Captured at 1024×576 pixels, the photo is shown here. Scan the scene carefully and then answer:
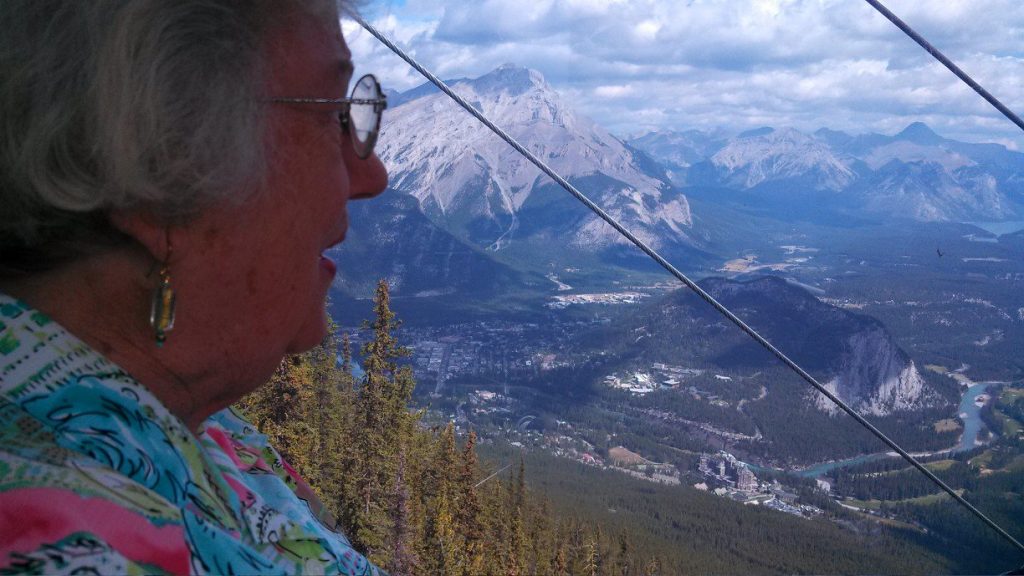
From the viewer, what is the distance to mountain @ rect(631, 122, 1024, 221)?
304 ft

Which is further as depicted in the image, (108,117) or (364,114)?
(364,114)

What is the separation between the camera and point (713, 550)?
91.4 feet

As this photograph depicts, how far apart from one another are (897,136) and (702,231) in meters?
86.7

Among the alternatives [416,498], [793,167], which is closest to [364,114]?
[416,498]

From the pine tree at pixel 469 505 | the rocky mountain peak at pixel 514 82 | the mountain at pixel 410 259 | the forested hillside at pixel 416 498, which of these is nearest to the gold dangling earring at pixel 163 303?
the forested hillside at pixel 416 498

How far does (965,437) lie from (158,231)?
38.1 m

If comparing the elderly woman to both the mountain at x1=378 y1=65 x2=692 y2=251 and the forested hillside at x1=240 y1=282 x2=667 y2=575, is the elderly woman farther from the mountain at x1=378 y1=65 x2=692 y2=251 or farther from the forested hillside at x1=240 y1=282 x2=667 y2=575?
the mountain at x1=378 y1=65 x2=692 y2=251

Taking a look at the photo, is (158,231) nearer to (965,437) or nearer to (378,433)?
(378,433)

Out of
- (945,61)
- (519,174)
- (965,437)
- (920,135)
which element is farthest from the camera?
(920,135)

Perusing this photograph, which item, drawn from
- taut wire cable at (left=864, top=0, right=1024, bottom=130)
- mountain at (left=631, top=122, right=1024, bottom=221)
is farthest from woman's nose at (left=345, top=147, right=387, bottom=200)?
mountain at (left=631, top=122, right=1024, bottom=221)

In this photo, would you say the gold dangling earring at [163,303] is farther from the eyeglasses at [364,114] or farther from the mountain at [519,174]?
the mountain at [519,174]

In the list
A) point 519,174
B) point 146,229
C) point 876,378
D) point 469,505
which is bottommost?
point 469,505

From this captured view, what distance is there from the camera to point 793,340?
51.5m

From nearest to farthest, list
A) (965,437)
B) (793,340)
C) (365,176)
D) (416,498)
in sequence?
(365,176), (416,498), (965,437), (793,340)
